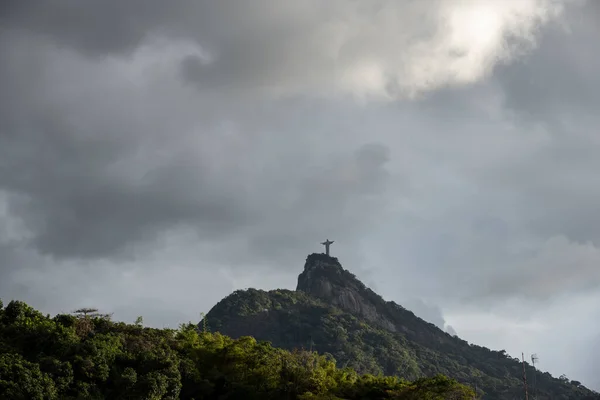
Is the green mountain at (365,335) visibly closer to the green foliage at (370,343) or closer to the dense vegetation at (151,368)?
the green foliage at (370,343)

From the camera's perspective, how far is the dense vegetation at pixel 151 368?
138 ft

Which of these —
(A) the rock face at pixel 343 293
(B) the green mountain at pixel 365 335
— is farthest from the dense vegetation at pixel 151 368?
(A) the rock face at pixel 343 293

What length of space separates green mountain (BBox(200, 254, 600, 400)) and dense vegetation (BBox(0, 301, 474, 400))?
84.2 m

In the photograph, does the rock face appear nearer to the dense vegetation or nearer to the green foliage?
the green foliage

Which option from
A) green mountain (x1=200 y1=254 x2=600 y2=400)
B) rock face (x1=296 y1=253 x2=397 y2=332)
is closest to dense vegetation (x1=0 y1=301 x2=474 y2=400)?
green mountain (x1=200 y1=254 x2=600 y2=400)

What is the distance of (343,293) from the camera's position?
19125cm

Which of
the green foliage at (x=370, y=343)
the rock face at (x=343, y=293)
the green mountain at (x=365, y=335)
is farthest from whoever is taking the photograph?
the rock face at (x=343, y=293)

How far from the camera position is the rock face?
7382 inches

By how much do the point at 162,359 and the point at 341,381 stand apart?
1408 centimetres

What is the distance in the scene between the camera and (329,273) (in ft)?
650

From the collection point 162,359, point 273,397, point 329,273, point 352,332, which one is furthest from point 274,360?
point 329,273

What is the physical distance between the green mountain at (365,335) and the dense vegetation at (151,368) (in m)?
84.2

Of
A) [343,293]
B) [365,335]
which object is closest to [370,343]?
[365,335]

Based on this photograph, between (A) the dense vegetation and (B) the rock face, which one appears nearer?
(A) the dense vegetation
